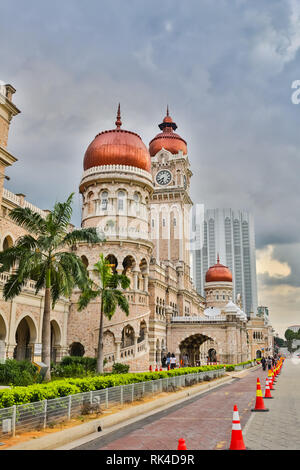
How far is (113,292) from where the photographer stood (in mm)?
23453

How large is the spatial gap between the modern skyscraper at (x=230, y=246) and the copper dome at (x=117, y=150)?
91124mm

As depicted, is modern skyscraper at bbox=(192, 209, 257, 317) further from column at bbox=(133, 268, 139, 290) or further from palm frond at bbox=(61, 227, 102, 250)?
palm frond at bbox=(61, 227, 102, 250)

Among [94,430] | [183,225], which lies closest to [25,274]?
[94,430]

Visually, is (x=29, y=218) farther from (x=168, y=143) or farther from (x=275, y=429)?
(x=168, y=143)

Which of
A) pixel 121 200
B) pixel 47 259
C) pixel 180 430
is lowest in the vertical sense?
pixel 180 430

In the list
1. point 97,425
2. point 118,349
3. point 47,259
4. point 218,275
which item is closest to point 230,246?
point 218,275

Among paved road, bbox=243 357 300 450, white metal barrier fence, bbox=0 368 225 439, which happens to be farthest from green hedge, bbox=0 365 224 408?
paved road, bbox=243 357 300 450

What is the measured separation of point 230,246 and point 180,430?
11816 cm

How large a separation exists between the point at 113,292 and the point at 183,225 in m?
30.3

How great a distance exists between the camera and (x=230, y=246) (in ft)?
415

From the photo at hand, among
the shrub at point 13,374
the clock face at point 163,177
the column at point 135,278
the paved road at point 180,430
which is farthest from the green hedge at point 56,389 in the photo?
the clock face at point 163,177

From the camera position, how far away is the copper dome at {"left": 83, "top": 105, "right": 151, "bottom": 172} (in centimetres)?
3444

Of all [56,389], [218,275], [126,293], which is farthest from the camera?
[218,275]

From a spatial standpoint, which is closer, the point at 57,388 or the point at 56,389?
the point at 56,389
